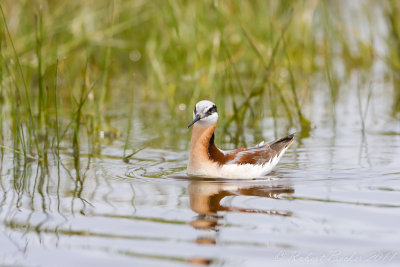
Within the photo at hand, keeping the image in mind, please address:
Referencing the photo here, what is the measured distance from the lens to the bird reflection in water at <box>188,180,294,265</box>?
4.89 meters

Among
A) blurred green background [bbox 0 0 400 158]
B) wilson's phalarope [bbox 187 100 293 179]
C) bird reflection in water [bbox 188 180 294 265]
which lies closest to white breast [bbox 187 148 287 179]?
wilson's phalarope [bbox 187 100 293 179]

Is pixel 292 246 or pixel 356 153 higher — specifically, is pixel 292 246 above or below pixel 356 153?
below

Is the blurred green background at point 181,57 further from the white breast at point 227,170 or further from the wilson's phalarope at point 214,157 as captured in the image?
the white breast at point 227,170

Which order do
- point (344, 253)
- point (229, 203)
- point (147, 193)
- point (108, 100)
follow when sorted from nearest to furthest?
point (344, 253) → point (229, 203) → point (147, 193) → point (108, 100)

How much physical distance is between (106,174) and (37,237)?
2268 millimetres

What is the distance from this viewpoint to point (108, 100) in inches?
481

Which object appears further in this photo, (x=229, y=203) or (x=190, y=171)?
(x=190, y=171)

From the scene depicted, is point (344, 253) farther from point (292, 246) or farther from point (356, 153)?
point (356, 153)

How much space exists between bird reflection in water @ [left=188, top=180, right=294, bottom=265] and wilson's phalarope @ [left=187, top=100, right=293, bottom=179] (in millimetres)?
147

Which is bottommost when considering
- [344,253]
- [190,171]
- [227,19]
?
[344,253]

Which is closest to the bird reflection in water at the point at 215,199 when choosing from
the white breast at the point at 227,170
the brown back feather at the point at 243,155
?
the white breast at the point at 227,170

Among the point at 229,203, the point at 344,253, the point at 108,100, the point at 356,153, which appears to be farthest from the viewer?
the point at 108,100

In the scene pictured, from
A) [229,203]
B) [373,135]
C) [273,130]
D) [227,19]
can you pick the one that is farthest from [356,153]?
[227,19]

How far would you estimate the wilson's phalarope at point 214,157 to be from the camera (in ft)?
22.5
